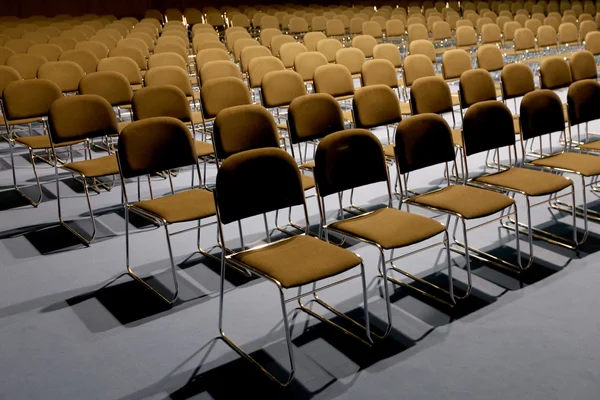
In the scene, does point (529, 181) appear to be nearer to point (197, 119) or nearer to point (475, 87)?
point (475, 87)

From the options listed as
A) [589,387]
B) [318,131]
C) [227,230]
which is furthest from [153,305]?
[589,387]

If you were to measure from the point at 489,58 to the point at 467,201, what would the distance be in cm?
472

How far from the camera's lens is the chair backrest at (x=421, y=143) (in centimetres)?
432

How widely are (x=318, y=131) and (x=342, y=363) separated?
7.86 ft

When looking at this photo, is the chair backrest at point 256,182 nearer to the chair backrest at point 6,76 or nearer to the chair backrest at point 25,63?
the chair backrest at point 6,76

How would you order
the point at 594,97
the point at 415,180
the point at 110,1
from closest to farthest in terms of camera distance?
the point at 594,97
the point at 415,180
the point at 110,1

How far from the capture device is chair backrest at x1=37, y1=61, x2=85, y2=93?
24.6ft

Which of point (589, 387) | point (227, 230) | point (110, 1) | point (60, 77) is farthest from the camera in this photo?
point (110, 1)

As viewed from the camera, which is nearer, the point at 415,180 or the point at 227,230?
the point at 227,230

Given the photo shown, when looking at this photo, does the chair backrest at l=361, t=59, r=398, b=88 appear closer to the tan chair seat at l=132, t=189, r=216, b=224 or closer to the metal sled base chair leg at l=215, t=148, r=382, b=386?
the tan chair seat at l=132, t=189, r=216, b=224

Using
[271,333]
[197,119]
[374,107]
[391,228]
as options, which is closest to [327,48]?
[197,119]

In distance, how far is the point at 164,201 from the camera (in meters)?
4.41

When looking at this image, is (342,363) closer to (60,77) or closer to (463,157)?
(463,157)

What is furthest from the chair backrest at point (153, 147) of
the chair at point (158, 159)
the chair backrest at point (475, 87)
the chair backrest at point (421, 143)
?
the chair backrest at point (475, 87)
